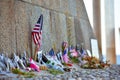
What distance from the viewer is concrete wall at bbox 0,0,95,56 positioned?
3.34 m

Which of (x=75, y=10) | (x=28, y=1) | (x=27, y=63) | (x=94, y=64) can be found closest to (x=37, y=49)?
(x=27, y=63)

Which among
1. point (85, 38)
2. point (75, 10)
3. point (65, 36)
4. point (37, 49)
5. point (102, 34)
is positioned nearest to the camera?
point (37, 49)

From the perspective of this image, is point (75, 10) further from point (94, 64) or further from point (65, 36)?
point (94, 64)

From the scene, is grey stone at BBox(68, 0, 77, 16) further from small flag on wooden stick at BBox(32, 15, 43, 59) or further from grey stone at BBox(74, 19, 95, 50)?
small flag on wooden stick at BBox(32, 15, 43, 59)

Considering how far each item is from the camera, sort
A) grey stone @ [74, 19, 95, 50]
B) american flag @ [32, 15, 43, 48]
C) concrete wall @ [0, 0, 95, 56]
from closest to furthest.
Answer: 1. concrete wall @ [0, 0, 95, 56]
2. american flag @ [32, 15, 43, 48]
3. grey stone @ [74, 19, 95, 50]

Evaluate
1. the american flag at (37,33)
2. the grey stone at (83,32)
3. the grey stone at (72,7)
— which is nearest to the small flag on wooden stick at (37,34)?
the american flag at (37,33)

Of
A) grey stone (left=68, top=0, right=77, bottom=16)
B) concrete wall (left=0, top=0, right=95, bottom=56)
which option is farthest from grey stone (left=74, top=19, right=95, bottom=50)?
grey stone (left=68, top=0, right=77, bottom=16)

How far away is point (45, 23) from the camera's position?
4316 mm

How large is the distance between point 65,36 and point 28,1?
142 cm

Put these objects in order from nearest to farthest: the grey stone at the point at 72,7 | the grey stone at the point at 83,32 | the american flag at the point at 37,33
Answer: the american flag at the point at 37,33, the grey stone at the point at 72,7, the grey stone at the point at 83,32

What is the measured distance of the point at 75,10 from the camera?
227 inches

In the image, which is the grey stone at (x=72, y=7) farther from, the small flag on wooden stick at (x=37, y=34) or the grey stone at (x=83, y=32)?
the small flag on wooden stick at (x=37, y=34)

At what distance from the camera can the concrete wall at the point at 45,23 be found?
3.34m

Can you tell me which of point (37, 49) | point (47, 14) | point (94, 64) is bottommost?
point (94, 64)
